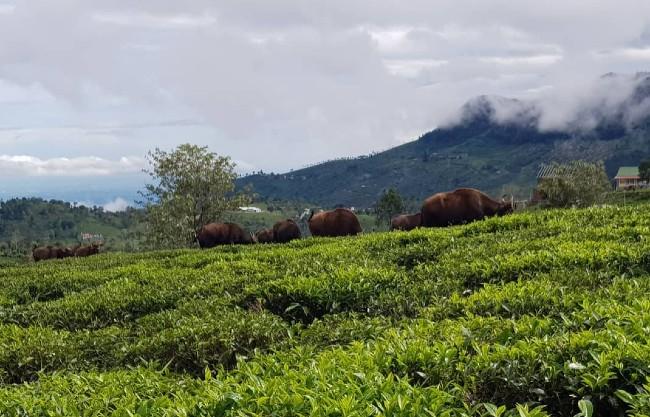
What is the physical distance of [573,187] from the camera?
75250 mm

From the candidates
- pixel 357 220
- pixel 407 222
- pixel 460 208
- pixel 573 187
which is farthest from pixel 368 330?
pixel 573 187

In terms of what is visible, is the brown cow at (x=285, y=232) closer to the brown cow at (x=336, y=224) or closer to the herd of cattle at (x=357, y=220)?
the herd of cattle at (x=357, y=220)

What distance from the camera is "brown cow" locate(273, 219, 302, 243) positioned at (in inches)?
1441

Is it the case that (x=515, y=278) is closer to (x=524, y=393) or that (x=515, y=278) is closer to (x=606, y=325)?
(x=606, y=325)

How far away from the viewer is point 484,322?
23.4 feet

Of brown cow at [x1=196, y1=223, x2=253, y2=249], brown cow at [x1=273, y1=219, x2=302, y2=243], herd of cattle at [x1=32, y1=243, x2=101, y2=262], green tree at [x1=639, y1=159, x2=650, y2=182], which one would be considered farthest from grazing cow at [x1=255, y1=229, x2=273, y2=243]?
green tree at [x1=639, y1=159, x2=650, y2=182]

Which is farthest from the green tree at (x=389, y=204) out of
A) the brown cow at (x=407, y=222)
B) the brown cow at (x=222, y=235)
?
the brown cow at (x=222, y=235)

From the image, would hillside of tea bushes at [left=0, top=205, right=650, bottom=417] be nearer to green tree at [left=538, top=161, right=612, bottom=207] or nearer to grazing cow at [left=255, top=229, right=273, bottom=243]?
grazing cow at [left=255, top=229, right=273, bottom=243]

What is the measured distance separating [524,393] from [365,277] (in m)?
5.57

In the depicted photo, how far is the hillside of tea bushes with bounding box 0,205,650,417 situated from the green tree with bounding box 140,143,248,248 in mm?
38119

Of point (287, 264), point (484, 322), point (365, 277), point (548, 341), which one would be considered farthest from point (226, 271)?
point (548, 341)

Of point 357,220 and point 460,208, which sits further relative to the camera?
point 357,220

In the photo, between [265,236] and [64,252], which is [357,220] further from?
[64,252]

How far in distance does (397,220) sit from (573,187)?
146ft
